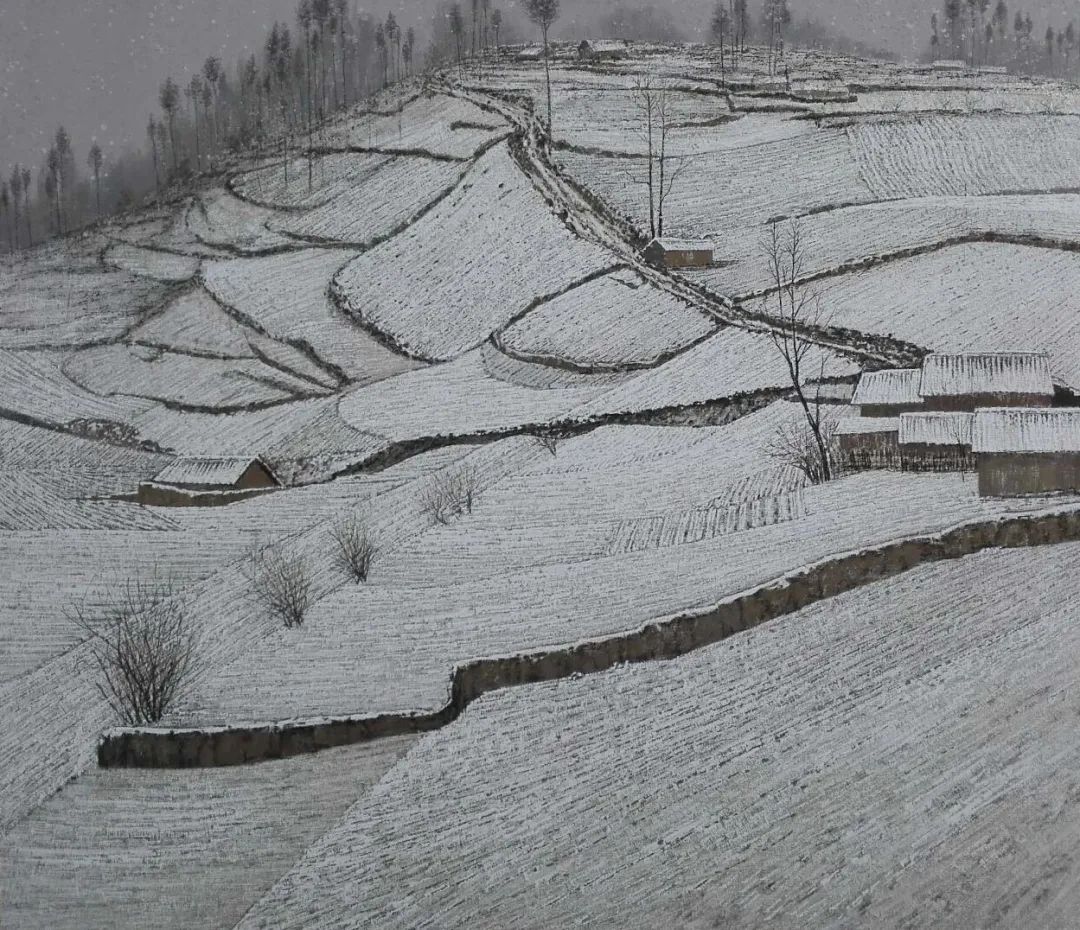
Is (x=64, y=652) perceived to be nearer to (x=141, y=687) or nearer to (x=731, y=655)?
(x=141, y=687)

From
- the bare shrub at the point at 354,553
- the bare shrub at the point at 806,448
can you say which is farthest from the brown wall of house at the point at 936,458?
the bare shrub at the point at 354,553

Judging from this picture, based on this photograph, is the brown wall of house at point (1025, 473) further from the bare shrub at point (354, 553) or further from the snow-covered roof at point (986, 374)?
the bare shrub at point (354, 553)

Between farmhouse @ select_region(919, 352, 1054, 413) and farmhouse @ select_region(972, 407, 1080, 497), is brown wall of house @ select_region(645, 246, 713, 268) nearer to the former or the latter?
farmhouse @ select_region(919, 352, 1054, 413)

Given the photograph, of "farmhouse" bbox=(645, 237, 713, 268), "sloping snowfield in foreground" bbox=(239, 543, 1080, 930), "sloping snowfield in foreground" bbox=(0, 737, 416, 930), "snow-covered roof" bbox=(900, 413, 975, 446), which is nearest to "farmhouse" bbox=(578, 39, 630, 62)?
"farmhouse" bbox=(645, 237, 713, 268)

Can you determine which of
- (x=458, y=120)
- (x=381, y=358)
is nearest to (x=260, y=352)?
(x=381, y=358)

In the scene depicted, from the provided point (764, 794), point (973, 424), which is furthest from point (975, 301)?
point (764, 794)
